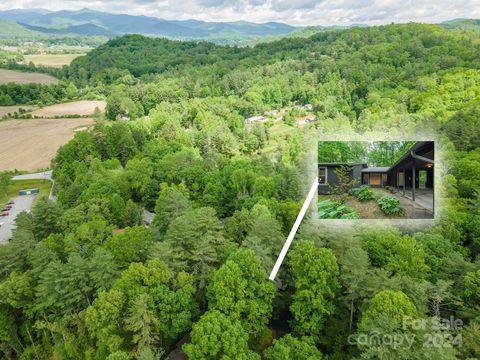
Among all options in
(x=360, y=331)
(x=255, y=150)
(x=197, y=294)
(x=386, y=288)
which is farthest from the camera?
(x=255, y=150)

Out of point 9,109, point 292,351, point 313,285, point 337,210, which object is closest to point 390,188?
point 337,210

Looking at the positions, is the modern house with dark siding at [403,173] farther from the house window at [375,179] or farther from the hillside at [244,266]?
the hillside at [244,266]

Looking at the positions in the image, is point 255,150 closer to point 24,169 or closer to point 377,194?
point 24,169

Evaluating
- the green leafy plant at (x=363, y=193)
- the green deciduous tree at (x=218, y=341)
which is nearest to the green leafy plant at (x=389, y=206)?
the green leafy plant at (x=363, y=193)

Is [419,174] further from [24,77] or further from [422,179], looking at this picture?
[24,77]

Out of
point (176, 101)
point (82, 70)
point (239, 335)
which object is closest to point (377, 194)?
point (239, 335)
